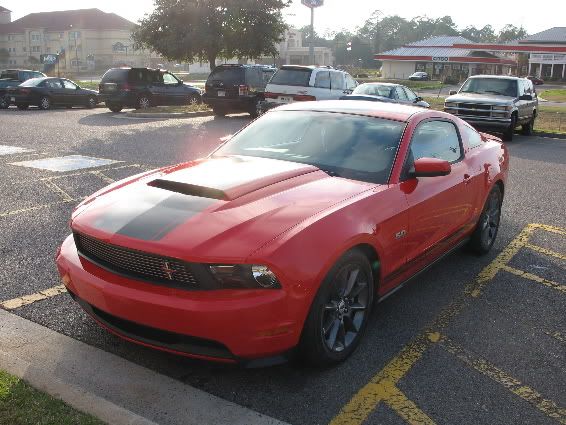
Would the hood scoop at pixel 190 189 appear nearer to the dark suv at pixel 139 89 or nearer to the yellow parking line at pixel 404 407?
the yellow parking line at pixel 404 407

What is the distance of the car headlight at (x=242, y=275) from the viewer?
3004 millimetres

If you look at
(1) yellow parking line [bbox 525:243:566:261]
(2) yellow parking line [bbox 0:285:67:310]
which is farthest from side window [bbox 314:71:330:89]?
(2) yellow parking line [bbox 0:285:67:310]

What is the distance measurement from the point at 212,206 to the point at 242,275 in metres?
0.58

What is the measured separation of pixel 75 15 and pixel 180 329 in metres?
106

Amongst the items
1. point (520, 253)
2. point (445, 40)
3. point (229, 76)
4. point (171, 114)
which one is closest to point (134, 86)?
point (171, 114)

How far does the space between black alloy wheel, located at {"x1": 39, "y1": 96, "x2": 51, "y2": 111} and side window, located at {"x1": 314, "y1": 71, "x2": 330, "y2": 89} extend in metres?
11.9

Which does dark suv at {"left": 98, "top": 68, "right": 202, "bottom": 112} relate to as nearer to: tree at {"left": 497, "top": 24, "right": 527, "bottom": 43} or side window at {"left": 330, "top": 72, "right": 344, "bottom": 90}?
side window at {"left": 330, "top": 72, "right": 344, "bottom": 90}

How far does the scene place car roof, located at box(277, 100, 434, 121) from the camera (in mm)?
4680

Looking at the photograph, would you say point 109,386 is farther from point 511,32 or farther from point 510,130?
point 511,32

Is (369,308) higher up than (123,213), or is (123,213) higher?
(123,213)

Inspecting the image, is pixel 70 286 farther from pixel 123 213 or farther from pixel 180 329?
pixel 180 329

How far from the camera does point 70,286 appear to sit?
140 inches

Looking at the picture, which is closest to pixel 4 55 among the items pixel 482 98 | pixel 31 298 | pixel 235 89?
pixel 235 89

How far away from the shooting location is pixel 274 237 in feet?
10.2
